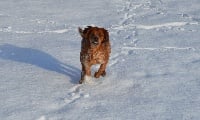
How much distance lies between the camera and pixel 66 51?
8688 millimetres

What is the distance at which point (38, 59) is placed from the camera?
830 cm

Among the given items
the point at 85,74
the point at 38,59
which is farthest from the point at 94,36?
the point at 38,59

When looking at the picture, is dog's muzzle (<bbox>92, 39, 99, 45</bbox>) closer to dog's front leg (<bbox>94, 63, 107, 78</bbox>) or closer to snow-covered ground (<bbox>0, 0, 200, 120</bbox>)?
dog's front leg (<bbox>94, 63, 107, 78</bbox>)

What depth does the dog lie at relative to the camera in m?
6.62

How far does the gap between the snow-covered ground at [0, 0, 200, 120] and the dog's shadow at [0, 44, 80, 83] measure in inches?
0.6

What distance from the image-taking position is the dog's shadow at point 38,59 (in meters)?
7.60

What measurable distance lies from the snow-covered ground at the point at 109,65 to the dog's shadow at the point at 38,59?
0.02 metres

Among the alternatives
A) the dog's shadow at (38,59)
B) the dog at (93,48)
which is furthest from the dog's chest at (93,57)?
the dog's shadow at (38,59)

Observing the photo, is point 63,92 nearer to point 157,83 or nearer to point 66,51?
point 157,83

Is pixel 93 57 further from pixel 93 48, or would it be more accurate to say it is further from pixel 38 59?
pixel 38 59

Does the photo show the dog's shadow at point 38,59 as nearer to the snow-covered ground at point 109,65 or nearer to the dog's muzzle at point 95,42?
the snow-covered ground at point 109,65

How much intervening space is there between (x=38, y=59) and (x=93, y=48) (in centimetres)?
187

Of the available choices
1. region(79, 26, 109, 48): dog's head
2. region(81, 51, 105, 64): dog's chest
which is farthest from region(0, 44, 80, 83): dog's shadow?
region(79, 26, 109, 48): dog's head

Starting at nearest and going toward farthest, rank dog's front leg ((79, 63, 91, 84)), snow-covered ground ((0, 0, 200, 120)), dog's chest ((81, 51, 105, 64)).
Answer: snow-covered ground ((0, 0, 200, 120)), dog's chest ((81, 51, 105, 64)), dog's front leg ((79, 63, 91, 84))
